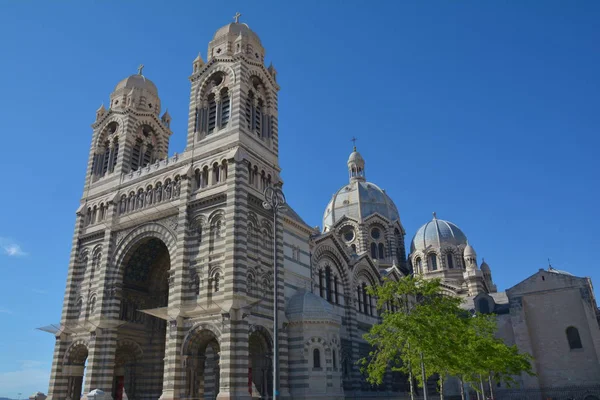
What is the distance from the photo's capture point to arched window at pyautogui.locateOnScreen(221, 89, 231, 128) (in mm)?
31291

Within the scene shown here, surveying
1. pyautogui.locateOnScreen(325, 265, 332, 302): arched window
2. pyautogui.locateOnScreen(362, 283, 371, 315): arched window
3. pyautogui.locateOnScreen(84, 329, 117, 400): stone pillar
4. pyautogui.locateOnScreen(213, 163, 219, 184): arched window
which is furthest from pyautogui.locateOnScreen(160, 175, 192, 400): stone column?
pyautogui.locateOnScreen(362, 283, 371, 315): arched window

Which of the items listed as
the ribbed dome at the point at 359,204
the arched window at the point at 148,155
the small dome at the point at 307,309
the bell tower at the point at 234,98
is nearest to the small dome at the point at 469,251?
the ribbed dome at the point at 359,204

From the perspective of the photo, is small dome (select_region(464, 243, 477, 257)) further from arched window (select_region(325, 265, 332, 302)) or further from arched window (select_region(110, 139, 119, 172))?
arched window (select_region(110, 139, 119, 172))

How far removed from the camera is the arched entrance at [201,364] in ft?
85.7

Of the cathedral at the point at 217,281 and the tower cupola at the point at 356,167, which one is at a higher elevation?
the tower cupola at the point at 356,167

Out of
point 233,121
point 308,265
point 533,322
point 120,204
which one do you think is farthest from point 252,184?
point 533,322

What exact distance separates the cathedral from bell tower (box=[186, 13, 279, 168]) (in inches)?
3.8

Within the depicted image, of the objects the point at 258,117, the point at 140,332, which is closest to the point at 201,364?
the point at 140,332

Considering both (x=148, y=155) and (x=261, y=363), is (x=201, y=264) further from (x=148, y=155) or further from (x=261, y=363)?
(x=148, y=155)

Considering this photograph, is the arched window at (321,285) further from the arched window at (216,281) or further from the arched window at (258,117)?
the arched window at (258,117)

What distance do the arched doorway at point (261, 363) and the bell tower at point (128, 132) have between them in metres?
16.2

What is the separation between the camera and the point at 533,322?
129 feet

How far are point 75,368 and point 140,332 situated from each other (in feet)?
15.5

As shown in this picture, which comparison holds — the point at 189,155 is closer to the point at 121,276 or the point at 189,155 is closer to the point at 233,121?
the point at 233,121
